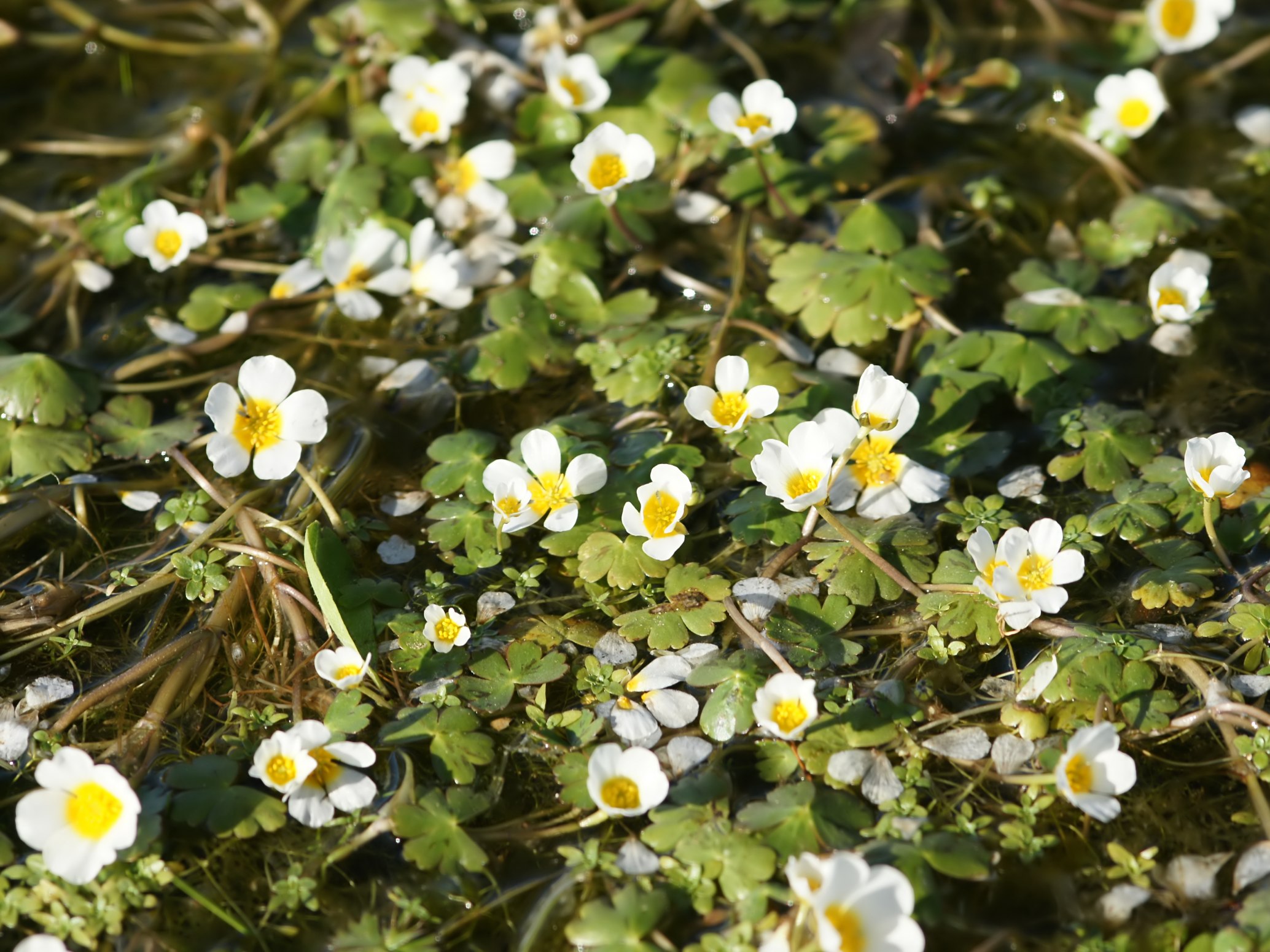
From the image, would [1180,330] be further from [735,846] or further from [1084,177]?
[735,846]

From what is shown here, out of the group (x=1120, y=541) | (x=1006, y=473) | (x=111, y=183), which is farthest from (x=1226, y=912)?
(x=111, y=183)

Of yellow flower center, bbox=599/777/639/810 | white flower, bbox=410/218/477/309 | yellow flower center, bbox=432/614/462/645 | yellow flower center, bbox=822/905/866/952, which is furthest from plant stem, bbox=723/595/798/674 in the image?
white flower, bbox=410/218/477/309

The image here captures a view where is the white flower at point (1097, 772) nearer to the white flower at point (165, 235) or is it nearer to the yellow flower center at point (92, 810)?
the yellow flower center at point (92, 810)

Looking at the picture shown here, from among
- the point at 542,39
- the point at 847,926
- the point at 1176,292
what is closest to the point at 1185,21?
the point at 1176,292

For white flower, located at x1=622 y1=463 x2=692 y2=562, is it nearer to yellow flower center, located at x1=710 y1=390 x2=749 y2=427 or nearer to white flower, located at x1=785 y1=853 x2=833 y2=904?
yellow flower center, located at x1=710 y1=390 x2=749 y2=427

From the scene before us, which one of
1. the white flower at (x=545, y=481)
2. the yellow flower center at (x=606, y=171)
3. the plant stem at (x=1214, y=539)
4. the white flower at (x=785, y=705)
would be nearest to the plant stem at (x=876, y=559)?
the white flower at (x=785, y=705)

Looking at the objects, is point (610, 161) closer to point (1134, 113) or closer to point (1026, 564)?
point (1026, 564)
